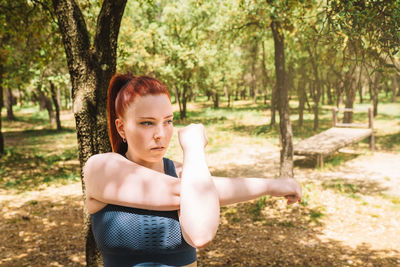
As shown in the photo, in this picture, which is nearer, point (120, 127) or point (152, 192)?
point (152, 192)

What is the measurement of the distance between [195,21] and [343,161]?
1853cm

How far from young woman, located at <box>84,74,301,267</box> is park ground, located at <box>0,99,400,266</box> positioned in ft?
14.5

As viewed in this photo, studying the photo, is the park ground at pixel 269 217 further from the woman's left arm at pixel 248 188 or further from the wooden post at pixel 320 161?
the woman's left arm at pixel 248 188

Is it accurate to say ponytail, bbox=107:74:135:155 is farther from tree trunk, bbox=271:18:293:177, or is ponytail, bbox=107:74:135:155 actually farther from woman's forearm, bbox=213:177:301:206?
tree trunk, bbox=271:18:293:177

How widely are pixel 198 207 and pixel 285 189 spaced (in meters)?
0.47

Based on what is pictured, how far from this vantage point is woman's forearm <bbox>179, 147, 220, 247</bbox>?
115 centimetres

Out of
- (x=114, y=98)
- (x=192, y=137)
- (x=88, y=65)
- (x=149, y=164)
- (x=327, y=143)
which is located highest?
(x=88, y=65)

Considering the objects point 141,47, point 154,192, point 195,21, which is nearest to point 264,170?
point 154,192

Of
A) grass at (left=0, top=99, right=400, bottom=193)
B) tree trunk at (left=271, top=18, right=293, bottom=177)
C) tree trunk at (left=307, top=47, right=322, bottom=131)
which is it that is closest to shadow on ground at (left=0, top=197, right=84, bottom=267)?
grass at (left=0, top=99, right=400, bottom=193)

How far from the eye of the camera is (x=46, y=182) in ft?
32.4

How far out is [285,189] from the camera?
4.72 ft

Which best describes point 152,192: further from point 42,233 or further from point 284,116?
point 284,116

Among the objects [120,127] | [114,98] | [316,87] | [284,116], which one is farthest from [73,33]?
[316,87]

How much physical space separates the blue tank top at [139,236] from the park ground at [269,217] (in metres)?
4.38
